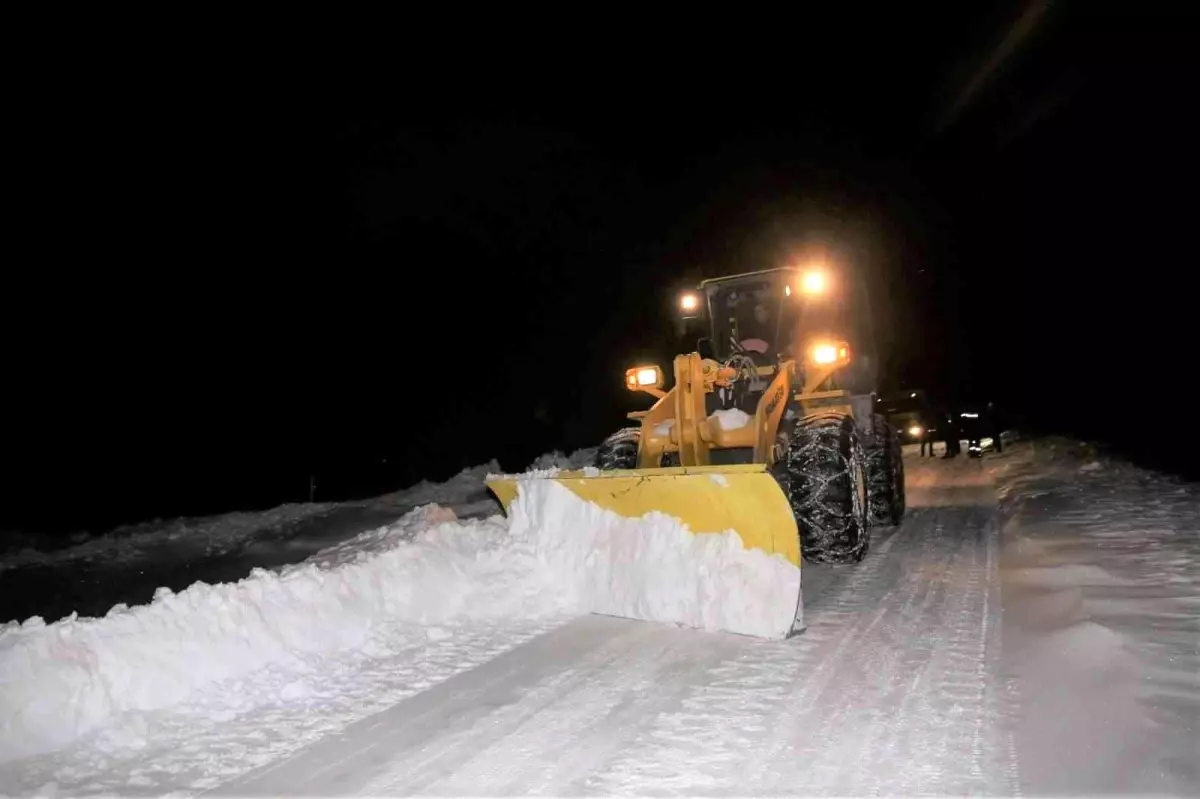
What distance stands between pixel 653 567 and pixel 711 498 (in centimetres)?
71

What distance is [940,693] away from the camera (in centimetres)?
454

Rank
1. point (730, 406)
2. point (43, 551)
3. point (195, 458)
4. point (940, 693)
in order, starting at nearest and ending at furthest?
point (940, 693) → point (730, 406) → point (43, 551) → point (195, 458)

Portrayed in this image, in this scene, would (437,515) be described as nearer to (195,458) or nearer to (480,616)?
(480,616)

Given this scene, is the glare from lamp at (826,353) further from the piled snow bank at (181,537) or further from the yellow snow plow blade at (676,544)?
the piled snow bank at (181,537)

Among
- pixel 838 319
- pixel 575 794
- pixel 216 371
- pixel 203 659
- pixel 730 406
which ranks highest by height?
pixel 216 371

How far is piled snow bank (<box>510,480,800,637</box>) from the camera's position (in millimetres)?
5879

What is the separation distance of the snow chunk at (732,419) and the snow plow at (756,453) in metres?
0.01

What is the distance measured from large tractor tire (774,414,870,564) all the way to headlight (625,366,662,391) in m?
2.21

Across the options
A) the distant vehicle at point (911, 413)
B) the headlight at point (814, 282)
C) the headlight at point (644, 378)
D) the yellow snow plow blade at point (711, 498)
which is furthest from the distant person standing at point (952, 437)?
the yellow snow plow blade at point (711, 498)

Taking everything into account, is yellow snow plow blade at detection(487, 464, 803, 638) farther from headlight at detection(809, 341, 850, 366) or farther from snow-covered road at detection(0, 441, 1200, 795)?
headlight at detection(809, 341, 850, 366)

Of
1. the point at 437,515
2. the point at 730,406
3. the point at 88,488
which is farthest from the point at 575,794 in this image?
the point at 88,488

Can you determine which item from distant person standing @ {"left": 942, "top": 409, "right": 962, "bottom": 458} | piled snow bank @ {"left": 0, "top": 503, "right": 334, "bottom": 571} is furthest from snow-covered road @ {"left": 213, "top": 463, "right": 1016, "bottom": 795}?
distant person standing @ {"left": 942, "top": 409, "right": 962, "bottom": 458}

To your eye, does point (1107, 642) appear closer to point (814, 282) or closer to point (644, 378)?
point (814, 282)

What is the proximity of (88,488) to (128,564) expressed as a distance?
23.4m
